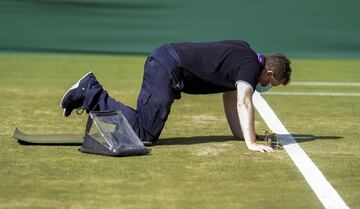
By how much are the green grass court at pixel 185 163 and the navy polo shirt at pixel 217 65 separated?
0.57 metres

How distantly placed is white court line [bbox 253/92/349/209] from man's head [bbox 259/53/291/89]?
0.63 meters

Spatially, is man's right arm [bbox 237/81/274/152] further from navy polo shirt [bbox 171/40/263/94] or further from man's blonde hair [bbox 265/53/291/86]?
man's blonde hair [bbox 265/53/291/86]

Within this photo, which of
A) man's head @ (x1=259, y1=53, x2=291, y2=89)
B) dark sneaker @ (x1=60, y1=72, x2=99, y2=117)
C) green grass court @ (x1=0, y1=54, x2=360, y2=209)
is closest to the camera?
green grass court @ (x1=0, y1=54, x2=360, y2=209)

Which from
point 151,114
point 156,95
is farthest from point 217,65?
point 151,114

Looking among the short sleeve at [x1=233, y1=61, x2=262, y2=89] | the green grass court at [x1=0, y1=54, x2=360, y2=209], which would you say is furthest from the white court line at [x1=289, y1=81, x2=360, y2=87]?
the short sleeve at [x1=233, y1=61, x2=262, y2=89]

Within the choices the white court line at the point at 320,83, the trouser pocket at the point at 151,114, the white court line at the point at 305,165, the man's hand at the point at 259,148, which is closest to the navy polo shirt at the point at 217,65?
the trouser pocket at the point at 151,114

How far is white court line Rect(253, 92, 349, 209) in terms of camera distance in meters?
5.98

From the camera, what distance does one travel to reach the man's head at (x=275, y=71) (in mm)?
7387

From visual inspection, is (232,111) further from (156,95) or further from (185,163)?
(185,163)

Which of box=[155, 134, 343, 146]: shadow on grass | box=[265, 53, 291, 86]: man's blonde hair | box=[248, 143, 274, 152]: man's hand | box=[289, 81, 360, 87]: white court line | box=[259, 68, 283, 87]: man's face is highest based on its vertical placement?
box=[265, 53, 291, 86]: man's blonde hair

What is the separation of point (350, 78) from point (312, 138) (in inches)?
184

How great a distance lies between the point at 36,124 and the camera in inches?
343

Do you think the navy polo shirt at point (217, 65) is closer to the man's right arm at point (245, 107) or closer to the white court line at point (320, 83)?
the man's right arm at point (245, 107)

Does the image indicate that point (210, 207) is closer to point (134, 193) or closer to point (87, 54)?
point (134, 193)
